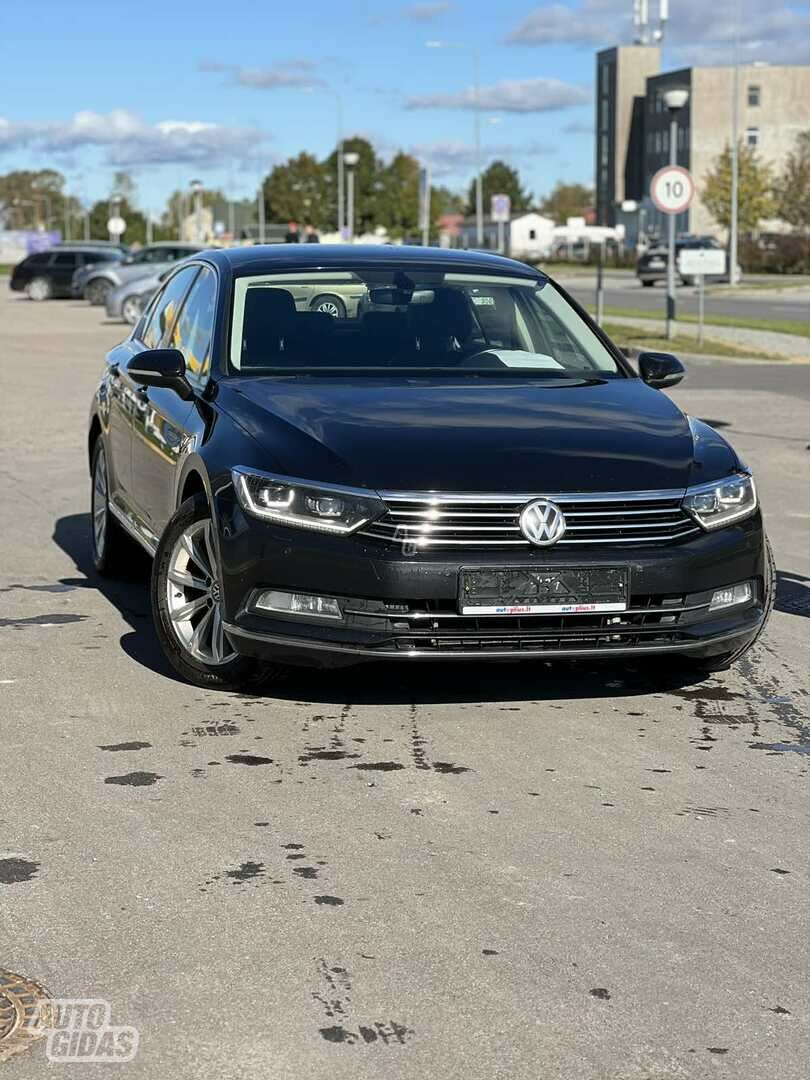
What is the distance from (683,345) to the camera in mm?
27219

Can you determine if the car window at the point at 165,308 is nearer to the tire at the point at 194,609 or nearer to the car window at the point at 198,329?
the car window at the point at 198,329

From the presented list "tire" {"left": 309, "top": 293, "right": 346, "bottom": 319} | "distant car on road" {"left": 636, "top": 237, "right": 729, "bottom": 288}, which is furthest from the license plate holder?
"distant car on road" {"left": 636, "top": 237, "right": 729, "bottom": 288}

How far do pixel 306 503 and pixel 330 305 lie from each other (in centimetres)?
173

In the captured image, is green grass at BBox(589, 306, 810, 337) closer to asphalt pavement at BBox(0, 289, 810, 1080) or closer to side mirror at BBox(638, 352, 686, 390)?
side mirror at BBox(638, 352, 686, 390)

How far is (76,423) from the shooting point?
56.4 feet

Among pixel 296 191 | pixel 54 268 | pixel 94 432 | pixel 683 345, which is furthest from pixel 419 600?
pixel 296 191

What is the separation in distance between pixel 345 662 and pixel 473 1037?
255cm

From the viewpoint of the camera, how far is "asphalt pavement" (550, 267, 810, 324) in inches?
1599

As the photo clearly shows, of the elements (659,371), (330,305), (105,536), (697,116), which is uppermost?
(697,116)

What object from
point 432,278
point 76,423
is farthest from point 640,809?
point 76,423

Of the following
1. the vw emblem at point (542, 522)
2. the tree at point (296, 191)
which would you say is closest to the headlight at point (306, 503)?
the vw emblem at point (542, 522)

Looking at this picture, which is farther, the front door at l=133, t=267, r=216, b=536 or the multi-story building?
the multi-story building

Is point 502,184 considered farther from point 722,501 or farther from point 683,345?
point 722,501

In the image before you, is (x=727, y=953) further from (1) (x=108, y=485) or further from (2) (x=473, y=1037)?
(1) (x=108, y=485)
